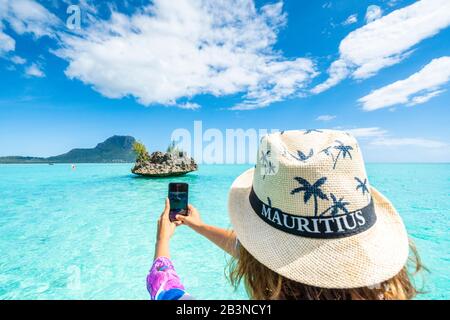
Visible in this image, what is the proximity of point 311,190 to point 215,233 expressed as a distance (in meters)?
1.02

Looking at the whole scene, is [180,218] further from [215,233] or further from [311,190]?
[311,190]

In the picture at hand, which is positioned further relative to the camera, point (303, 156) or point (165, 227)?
point (165, 227)

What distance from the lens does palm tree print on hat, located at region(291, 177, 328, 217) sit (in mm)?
933

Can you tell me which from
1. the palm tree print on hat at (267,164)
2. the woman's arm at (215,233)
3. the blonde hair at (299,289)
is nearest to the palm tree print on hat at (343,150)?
the palm tree print on hat at (267,164)

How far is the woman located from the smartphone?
749 mm

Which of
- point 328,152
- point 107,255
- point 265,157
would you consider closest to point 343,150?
point 328,152

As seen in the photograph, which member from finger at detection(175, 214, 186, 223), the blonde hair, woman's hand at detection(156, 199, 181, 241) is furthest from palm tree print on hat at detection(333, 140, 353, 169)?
finger at detection(175, 214, 186, 223)

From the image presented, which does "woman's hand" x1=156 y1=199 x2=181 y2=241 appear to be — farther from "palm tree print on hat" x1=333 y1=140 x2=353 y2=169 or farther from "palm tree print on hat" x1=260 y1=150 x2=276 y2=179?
"palm tree print on hat" x1=333 y1=140 x2=353 y2=169

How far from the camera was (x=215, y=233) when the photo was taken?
177cm

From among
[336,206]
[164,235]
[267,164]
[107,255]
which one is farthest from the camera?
[107,255]

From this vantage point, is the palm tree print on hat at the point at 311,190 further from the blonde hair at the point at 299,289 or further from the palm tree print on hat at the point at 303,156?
the blonde hair at the point at 299,289

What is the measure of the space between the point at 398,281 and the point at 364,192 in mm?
420

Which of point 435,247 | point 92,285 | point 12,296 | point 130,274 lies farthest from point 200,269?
point 435,247
